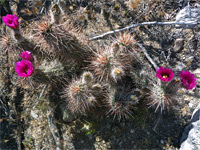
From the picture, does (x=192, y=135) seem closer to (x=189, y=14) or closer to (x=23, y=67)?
(x=189, y=14)

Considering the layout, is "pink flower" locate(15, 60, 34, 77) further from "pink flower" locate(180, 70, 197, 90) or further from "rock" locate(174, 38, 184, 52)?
"rock" locate(174, 38, 184, 52)

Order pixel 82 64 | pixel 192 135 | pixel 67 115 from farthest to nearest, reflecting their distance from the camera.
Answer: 1. pixel 67 115
2. pixel 82 64
3. pixel 192 135

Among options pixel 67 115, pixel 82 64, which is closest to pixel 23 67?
pixel 82 64

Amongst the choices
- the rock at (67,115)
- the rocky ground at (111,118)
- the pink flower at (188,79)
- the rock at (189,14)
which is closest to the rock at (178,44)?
the rocky ground at (111,118)

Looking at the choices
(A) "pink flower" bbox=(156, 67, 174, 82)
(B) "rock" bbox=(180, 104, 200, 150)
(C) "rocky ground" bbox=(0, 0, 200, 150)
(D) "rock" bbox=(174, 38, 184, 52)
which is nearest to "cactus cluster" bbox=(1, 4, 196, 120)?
(A) "pink flower" bbox=(156, 67, 174, 82)

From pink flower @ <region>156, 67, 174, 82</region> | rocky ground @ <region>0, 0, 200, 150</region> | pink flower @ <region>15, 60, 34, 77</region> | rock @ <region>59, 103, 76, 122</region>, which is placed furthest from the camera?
rock @ <region>59, 103, 76, 122</region>

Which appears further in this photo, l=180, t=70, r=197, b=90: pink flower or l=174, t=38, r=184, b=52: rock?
l=174, t=38, r=184, b=52: rock

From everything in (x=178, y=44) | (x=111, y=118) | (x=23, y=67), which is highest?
(x=23, y=67)

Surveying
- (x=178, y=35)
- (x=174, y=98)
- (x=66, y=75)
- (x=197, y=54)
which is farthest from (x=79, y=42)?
(x=197, y=54)
